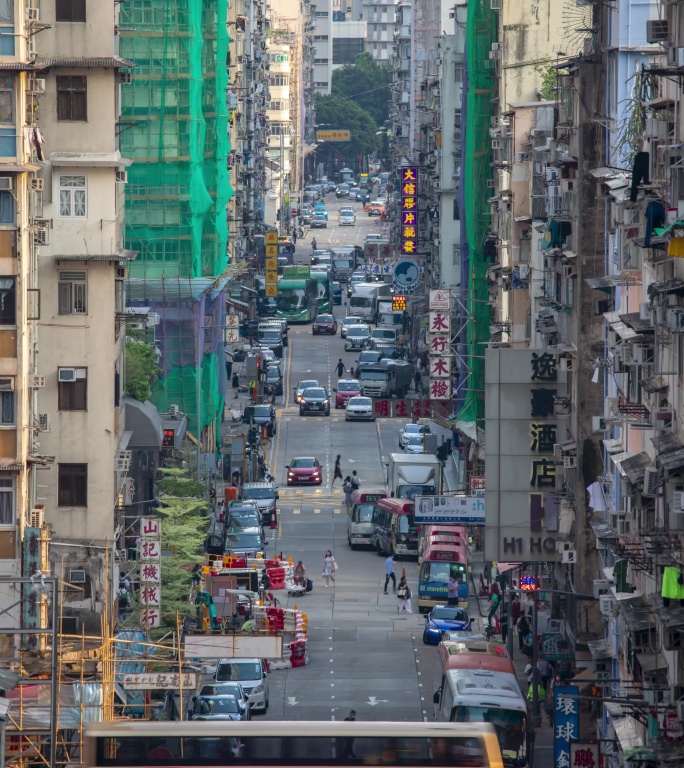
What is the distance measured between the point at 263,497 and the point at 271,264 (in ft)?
164

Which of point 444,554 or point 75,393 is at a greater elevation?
point 75,393

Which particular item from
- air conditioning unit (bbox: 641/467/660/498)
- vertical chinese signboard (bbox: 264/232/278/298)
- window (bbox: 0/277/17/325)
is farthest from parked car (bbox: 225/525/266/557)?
vertical chinese signboard (bbox: 264/232/278/298)

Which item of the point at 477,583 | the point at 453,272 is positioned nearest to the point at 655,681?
the point at 477,583

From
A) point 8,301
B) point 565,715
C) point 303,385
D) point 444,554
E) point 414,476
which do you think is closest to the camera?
point 565,715

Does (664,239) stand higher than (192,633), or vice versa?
(664,239)

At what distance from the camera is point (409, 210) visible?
371 ft

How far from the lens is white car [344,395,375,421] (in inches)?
3944

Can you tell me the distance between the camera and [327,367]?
117 meters

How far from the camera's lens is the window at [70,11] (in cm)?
4609

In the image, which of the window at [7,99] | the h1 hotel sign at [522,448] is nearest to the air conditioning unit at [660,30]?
the window at [7,99]

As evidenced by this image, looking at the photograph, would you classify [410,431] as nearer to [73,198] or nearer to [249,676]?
[249,676]

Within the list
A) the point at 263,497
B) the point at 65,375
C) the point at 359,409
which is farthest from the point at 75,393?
the point at 359,409

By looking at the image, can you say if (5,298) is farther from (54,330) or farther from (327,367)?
(327,367)

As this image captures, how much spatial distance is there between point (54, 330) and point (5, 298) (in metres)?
4.09
